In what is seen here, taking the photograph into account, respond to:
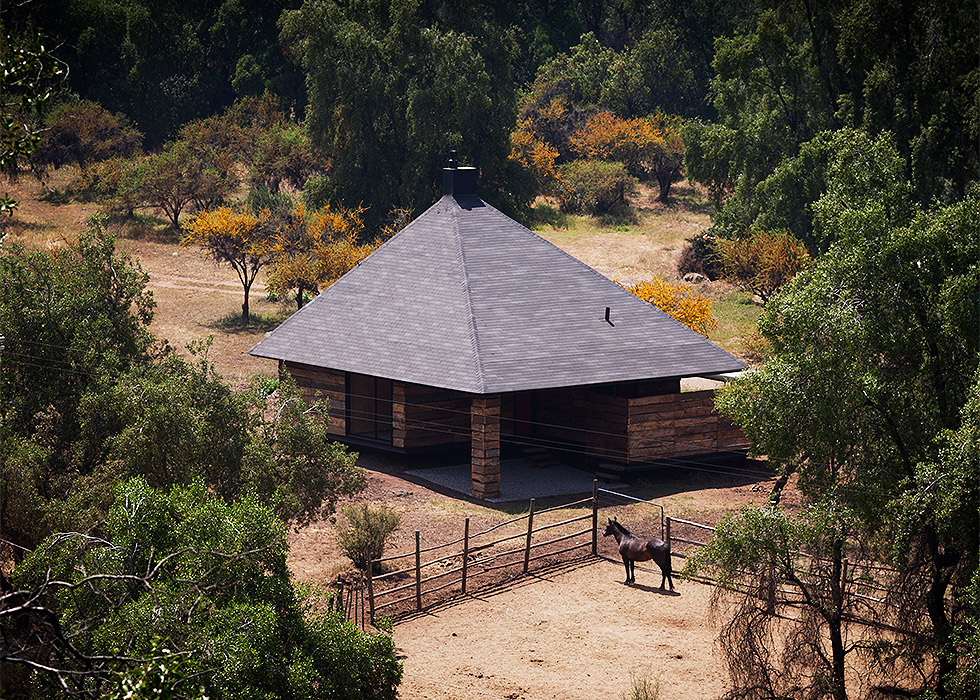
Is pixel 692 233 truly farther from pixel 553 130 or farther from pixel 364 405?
pixel 364 405

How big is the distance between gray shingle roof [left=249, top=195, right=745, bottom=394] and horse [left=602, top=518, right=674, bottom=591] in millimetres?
5534

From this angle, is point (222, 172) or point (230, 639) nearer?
point (230, 639)

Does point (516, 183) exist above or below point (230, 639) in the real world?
above

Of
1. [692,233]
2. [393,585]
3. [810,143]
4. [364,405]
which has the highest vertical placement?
[810,143]

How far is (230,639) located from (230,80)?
6534 cm

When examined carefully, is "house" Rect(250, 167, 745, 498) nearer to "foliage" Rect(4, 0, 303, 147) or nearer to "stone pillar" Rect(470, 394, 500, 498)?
"stone pillar" Rect(470, 394, 500, 498)

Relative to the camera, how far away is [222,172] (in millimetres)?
60312

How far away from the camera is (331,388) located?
31.7 meters

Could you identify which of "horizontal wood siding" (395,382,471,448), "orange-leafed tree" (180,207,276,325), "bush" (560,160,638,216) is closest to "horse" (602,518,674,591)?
"horizontal wood siding" (395,382,471,448)

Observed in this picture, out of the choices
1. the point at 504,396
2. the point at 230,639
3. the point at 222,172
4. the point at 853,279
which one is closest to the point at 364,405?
the point at 504,396

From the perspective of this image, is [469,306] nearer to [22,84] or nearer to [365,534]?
[365,534]

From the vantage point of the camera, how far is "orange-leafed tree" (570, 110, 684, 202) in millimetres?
67250

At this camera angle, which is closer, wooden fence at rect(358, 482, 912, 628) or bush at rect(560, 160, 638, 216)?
wooden fence at rect(358, 482, 912, 628)

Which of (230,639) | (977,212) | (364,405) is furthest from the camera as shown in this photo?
(364,405)
